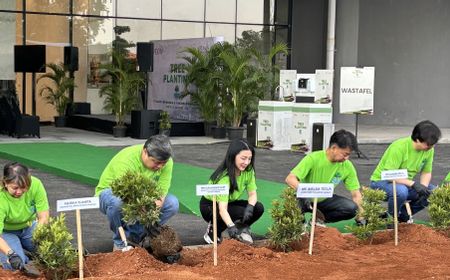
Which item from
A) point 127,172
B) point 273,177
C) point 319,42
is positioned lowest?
point 273,177

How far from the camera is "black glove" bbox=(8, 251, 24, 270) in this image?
5.50 metres

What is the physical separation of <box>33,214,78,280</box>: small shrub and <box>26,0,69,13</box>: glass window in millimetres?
18505

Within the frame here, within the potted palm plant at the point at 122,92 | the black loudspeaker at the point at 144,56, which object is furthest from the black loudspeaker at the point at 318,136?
the potted palm plant at the point at 122,92

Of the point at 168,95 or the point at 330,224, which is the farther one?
the point at 168,95

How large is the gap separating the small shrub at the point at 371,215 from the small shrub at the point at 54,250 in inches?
106

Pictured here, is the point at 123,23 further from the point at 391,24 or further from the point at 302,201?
the point at 302,201

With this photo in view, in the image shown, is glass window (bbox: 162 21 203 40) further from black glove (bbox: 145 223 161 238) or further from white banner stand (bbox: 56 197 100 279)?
white banner stand (bbox: 56 197 100 279)

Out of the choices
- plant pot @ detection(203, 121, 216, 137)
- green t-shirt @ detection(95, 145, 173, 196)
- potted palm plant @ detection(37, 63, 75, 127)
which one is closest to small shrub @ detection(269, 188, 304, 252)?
green t-shirt @ detection(95, 145, 173, 196)

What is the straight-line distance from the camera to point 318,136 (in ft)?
53.6

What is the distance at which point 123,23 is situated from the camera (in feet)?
78.8

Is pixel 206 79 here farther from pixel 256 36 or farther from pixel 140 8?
pixel 256 36

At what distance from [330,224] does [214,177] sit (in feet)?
5.99

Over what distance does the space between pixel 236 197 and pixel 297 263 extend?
1106mm

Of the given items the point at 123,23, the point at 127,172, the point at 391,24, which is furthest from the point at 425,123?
the point at 391,24
